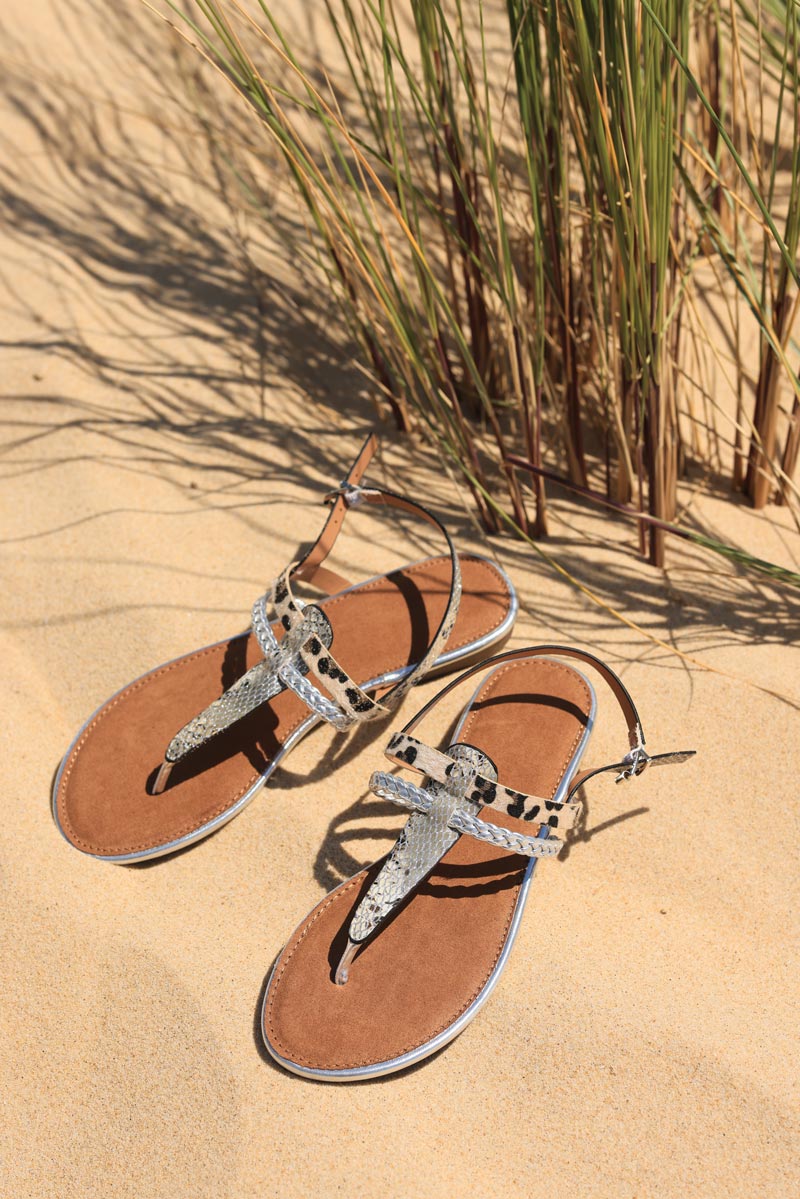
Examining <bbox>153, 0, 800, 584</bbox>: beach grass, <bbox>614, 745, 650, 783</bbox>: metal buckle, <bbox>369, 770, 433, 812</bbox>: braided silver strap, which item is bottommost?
<bbox>614, 745, 650, 783</bbox>: metal buckle

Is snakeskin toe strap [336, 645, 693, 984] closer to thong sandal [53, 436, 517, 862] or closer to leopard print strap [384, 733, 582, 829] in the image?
leopard print strap [384, 733, 582, 829]

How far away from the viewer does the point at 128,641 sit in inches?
62.2

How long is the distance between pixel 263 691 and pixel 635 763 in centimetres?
53

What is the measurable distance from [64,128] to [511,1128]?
2550mm

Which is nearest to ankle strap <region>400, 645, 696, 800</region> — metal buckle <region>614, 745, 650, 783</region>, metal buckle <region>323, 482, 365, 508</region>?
metal buckle <region>614, 745, 650, 783</region>

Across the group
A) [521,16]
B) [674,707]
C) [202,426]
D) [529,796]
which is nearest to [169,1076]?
[529,796]

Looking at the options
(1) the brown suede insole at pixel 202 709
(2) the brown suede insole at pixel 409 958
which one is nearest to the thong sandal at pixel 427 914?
(2) the brown suede insole at pixel 409 958

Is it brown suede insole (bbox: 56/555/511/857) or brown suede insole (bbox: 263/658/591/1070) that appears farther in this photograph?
brown suede insole (bbox: 56/555/511/857)

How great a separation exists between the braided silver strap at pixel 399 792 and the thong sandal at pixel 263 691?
0.14 meters

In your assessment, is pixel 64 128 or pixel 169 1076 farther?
pixel 64 128

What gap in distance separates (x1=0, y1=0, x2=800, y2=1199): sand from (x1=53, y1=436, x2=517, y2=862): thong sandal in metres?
0.05

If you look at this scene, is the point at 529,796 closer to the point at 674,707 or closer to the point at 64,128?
the point at 674,707

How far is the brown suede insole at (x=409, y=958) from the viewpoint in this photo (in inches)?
42.8

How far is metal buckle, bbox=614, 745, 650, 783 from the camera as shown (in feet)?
4.06
